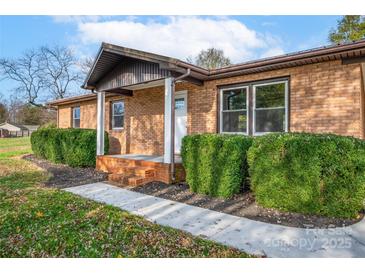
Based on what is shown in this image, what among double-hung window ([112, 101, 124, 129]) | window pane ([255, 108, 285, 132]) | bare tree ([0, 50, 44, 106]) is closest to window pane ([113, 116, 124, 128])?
double-hung window ([112, 101, 124, 129])

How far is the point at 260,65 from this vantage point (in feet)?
21.0

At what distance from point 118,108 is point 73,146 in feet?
10.1

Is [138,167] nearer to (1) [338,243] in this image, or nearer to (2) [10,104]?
(1) [338,243]

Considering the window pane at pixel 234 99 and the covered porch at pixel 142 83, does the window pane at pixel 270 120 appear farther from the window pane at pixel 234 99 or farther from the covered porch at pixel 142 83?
the covered porch at pixel 142 83

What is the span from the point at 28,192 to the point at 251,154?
5282 millimetres

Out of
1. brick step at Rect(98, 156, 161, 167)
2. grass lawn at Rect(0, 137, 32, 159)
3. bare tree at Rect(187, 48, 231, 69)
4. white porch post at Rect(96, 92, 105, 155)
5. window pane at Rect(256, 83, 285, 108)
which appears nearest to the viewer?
window pane at Rect(256, 83, 285, 108)

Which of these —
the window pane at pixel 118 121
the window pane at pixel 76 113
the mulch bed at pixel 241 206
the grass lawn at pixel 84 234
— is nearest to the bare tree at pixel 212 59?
the window pane at pixel 76 113

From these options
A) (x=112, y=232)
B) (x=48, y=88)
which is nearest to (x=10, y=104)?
(x=48, y=88)

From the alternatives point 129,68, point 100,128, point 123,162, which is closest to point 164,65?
point 129,68

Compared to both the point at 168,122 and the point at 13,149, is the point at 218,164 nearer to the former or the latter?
the point at 168,122

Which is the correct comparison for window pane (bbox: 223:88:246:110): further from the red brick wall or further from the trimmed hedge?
the trimmed hedge

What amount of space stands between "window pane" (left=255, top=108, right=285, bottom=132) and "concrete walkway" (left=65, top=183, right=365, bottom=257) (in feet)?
10.6

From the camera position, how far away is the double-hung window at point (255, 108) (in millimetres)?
6762

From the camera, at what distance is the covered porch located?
6656mm
